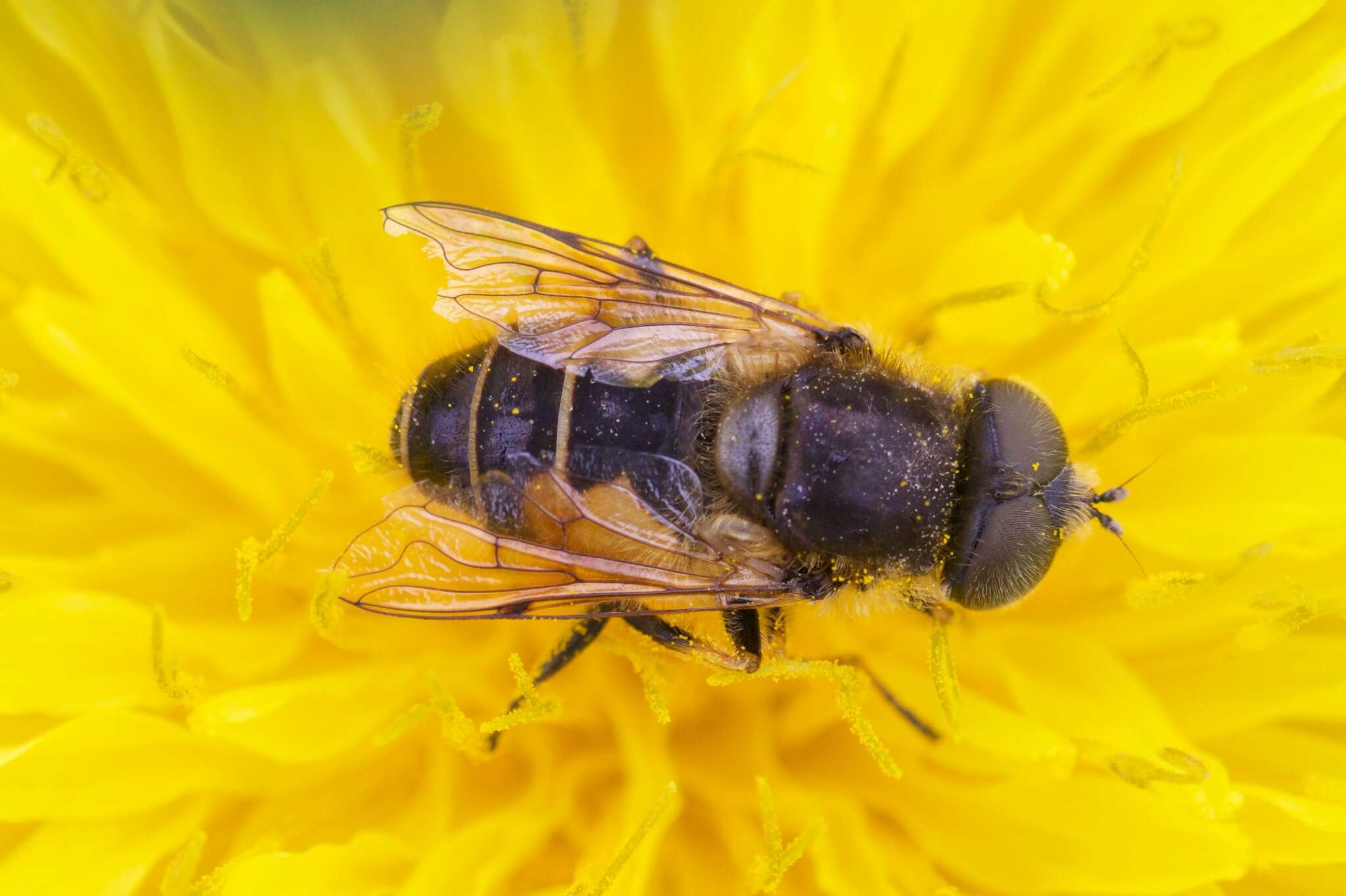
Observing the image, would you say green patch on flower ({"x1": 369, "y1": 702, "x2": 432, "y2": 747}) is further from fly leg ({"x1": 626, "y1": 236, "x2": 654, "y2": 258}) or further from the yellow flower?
fly leg ({"x1": 626, "y1": 236, "x2": 654, "y2": 258})

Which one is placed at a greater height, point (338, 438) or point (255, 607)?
point (338, 438)

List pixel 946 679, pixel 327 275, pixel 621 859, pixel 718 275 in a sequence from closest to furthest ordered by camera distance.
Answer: pixel 621 859 → pixel 946 679 → pixel 327 275 → pixel 718 275

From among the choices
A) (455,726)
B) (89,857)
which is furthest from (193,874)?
(455,726)

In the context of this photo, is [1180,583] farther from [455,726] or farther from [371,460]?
[371,460]

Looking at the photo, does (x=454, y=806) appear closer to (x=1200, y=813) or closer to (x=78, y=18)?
(x=1200, y=813)

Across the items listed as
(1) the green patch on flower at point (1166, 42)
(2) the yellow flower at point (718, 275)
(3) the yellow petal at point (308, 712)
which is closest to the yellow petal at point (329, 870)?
(2) the yellow flower at point (718, 275)

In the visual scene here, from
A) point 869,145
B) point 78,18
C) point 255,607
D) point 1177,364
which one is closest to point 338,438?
point 255,607
